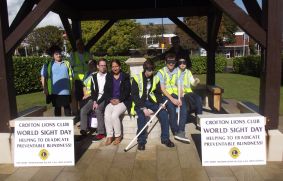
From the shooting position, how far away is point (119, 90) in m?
5.40

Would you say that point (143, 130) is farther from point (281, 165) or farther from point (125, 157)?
point (281, 165)

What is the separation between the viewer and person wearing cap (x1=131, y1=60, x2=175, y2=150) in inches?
202

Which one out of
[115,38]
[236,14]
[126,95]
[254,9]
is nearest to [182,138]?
[126,95]

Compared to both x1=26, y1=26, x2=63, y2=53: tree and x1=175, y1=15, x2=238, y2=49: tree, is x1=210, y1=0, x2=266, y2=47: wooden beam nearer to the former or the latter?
x1=175, y1=15, x2=238, y2=49: tree

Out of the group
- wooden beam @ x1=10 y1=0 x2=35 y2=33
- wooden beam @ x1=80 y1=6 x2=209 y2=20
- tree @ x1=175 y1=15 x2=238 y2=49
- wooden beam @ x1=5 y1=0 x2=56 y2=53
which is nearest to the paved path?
wooden beam @ x1=5 y1=0 x2=56 y2=53

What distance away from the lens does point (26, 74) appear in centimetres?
1390

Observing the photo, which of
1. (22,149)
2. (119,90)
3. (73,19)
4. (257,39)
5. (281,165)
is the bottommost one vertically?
(281,165)

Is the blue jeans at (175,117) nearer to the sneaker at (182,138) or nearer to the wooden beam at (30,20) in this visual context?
the sneaker at (182,138)

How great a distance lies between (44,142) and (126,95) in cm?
164

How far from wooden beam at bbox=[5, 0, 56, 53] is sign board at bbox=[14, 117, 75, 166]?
1.22m

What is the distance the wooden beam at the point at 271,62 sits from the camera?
419cm

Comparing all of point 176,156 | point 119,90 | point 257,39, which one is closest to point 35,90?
point 119,90

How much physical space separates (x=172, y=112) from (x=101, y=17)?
4.50 m

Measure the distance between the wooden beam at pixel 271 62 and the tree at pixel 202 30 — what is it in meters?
28.9
